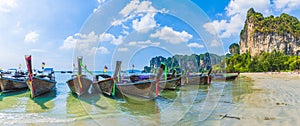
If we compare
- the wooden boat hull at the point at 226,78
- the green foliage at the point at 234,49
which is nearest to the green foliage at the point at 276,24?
the green foliage at the point at 234,49

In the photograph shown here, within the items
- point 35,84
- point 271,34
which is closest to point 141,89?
point 35,84

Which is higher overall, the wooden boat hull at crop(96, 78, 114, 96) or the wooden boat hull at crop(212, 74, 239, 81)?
the wooden boat hull at crop(96, 78, 114, 96)

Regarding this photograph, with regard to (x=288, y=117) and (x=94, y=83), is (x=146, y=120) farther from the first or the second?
(x=94, y=83)

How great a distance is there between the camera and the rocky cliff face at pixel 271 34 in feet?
277

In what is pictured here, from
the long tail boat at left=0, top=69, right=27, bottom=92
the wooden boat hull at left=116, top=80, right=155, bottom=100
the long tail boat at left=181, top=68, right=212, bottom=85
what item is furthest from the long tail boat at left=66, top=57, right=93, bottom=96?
the long tail boat at left=181, top=68, right=212, bottom=85

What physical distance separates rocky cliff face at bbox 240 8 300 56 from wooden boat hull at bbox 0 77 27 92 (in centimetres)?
8947

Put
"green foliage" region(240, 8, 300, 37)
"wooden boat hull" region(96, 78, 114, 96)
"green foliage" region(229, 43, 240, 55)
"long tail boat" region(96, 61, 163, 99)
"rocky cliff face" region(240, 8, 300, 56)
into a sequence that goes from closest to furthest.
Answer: "long tail boat" region(96, 61, 163, 99), "wooden boat hull" region(96, 78, 114, 96), "rocky cliff face" region(240, 8, 300, 56), "green foliage" region(240, 8, 300, 37), "green foliage" region(229, 43, 240, 55)

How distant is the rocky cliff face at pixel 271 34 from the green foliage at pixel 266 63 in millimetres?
19743

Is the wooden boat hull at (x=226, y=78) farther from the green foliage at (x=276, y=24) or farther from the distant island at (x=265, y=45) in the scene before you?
the green foliage at (x=276, y=24)

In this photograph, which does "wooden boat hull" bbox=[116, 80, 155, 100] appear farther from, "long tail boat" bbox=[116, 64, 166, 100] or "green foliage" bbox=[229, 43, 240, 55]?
"green foliage" bbox=[229, 43, 240, 55]

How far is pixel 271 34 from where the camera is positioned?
282 ft

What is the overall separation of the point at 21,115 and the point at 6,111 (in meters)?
1.43

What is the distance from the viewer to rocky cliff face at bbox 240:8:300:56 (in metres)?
84.6

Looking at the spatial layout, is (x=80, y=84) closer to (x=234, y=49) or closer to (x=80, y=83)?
(x=80, y=83)
